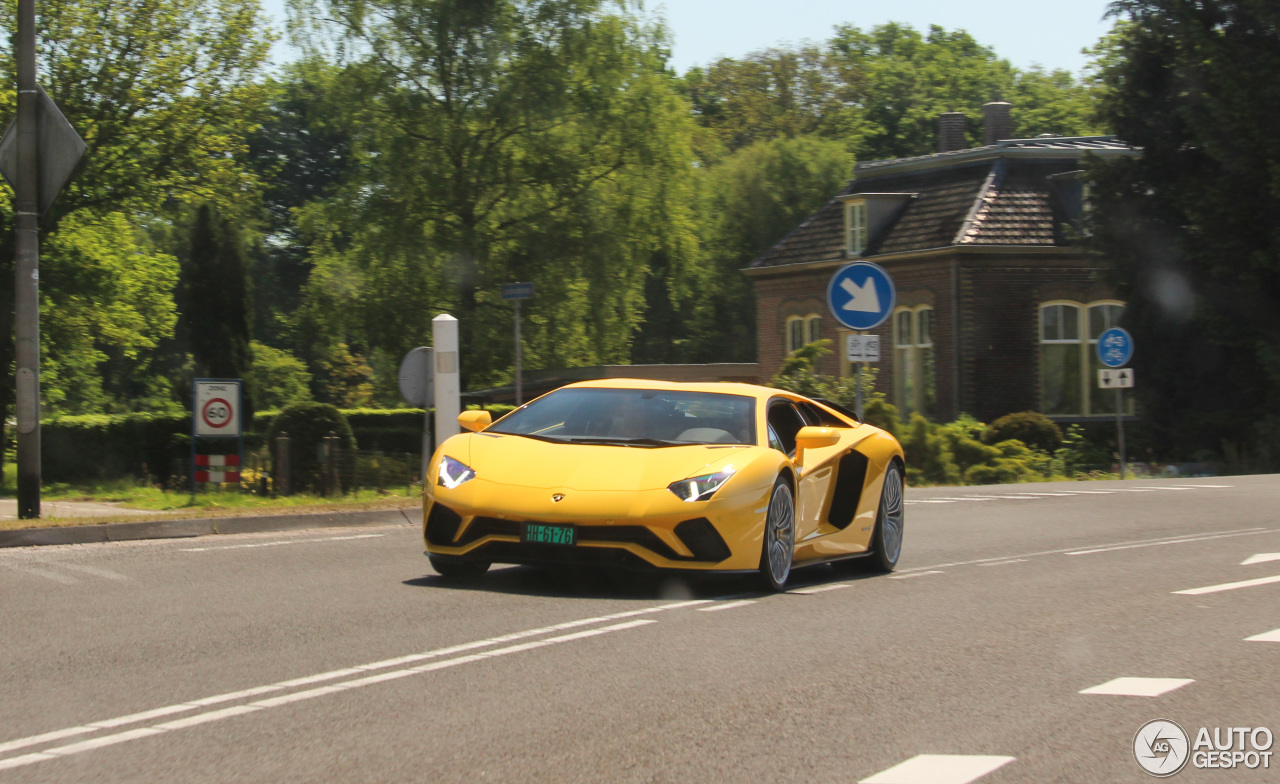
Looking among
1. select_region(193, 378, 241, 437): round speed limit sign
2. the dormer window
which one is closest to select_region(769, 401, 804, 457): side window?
select_region(193, 378, 241, 437): round speed limit sign

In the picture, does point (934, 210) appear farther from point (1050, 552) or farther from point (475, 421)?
point (475, 421)

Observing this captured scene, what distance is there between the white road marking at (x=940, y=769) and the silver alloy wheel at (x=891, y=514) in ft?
19.5

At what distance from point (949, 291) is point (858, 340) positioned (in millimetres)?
25072

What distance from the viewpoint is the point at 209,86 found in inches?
1419

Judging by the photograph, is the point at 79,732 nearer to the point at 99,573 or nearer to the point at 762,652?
the point at 762,652

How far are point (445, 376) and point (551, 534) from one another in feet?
30.8

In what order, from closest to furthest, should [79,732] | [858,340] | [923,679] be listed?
[79,732], [923,679], [858,340]

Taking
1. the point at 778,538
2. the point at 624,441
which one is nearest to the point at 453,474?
the point at 624,441

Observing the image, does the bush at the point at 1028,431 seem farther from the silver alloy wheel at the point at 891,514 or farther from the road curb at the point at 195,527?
the silver alloy wheel at the point at 891,514

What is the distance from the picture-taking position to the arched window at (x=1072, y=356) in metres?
42.2

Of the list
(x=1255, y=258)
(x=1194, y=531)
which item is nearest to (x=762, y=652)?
(x=1194, y=531)

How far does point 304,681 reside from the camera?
250 inches

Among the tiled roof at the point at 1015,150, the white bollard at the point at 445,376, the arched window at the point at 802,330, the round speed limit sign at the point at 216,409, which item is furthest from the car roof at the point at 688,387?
the arched window at the point at 802,330
